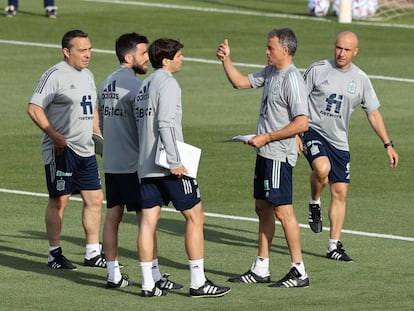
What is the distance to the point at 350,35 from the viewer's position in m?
15.7

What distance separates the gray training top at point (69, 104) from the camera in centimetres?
1445

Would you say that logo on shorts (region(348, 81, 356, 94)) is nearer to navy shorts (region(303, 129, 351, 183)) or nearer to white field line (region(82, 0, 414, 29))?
navy shorts (region(303, 129, 351, 183))

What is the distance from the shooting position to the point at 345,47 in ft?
51.5

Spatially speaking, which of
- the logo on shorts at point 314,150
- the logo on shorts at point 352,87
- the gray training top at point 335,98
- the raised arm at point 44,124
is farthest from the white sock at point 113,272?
the logo on shorts at point 352,87

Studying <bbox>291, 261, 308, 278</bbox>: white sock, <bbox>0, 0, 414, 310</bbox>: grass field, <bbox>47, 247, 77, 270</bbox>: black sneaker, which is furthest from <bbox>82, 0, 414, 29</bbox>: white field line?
<bbox>291, 261, 308, 278</bbox>: white sock

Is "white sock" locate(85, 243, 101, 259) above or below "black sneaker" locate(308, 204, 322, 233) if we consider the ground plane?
below

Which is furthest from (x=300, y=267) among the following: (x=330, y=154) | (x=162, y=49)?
(x=162, y=49)

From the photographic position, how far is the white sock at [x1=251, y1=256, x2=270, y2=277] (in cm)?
1405

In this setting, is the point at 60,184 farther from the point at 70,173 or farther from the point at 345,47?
the point at 345,47

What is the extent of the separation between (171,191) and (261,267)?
150 centimetres

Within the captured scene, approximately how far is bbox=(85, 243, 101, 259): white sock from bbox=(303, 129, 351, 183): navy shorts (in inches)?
106

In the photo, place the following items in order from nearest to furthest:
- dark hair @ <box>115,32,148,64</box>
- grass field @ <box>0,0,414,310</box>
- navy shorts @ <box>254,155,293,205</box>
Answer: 1. grass field @ <box>0,0,414,310</box>
2. dark hair @ <box>115,32,148,64</box>
3. navy shorts @ <box>254,155,293,205</box>

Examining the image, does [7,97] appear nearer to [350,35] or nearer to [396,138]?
[396,138]

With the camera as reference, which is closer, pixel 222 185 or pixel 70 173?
pixel 70 173
